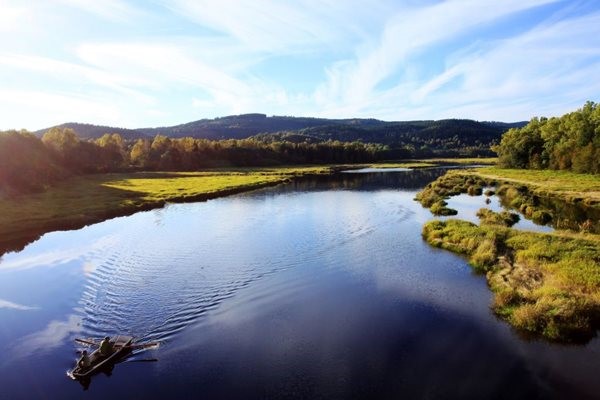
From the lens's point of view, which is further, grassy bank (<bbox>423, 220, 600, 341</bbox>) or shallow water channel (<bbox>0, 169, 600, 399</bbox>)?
grassy bank (<bbox>423, 220, 600, 341</bbox>)

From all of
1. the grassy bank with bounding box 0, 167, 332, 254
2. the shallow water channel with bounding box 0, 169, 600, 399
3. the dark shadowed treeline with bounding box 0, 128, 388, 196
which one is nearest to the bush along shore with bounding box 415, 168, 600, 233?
the shallow water channel with bounding box 0, 169, 600, 399

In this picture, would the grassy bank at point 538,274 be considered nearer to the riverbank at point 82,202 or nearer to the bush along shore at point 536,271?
the bush along shore at point 536,271

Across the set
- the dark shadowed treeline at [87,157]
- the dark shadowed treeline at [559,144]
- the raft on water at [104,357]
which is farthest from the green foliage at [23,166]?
the dark shadowed treeline at [559,144]

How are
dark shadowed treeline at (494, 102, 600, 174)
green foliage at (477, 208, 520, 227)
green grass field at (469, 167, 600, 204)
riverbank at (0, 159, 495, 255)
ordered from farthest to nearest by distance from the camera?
dark shadowed treeline at (494, 102, 600, 174) → green grass field at (469, 167, 600, 204) → riverbank at (0, 159, 495, 255) → green foliage at (477, 208, 520, 227)

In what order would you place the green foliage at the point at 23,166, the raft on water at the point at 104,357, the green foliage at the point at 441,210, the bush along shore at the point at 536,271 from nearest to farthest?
the raft on water at the point at 104,357 → the bush along shore at the point at 536,271 → the green foliage at the point at 441,210 → the green foliage at the point at 23,166

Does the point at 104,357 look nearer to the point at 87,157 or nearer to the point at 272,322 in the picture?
the point at 272,322

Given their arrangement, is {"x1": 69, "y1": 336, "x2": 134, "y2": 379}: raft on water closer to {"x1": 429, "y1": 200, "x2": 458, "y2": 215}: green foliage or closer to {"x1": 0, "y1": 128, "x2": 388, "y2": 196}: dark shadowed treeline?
{"x1": 429, "y1": 200, "x2": 458, "y2": 215}: green foliage

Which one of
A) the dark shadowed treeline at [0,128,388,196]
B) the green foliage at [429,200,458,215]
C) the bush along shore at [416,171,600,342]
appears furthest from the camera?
the dark shadowed treeline at [0,128,388,196]
